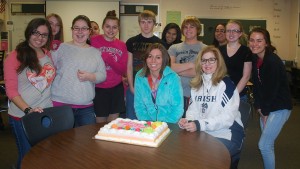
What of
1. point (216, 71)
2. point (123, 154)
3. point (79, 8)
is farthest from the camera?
point (79, 8)

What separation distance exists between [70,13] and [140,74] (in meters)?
5.43

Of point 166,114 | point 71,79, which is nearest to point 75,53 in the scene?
point 71,79

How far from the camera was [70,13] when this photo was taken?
741cm

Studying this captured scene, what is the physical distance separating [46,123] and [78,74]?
498 mm

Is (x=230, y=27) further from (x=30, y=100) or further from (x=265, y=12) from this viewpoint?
(x=265, y=12)

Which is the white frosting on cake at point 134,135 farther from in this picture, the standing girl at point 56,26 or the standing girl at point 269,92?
the standing girl at point 56,26

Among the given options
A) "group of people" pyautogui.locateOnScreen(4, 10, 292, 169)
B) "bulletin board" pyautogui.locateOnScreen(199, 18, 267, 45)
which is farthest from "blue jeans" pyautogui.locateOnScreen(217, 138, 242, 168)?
"bulletin board" pyautogui.locateOnScreen(199, 18, 267, 45)

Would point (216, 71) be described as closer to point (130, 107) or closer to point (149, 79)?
point (149, 79)

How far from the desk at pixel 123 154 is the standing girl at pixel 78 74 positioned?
0.65 metres

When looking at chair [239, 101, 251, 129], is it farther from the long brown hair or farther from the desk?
the long brown hair

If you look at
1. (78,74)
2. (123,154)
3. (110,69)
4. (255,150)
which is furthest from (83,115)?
(255,150)

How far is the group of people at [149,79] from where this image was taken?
7.23 ft

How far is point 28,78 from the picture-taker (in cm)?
222

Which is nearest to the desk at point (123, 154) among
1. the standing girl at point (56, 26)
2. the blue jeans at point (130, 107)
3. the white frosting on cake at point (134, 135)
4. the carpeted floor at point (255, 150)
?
the white frosting on cake at point (134, 135)
